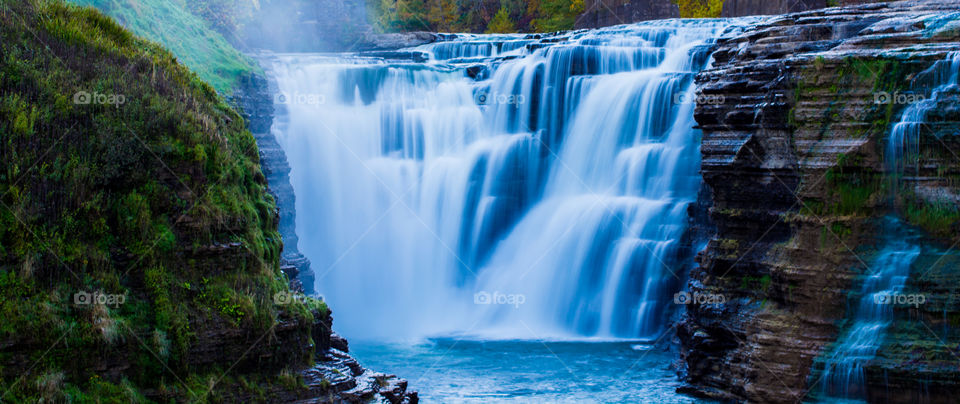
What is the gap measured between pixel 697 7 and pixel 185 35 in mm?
24434

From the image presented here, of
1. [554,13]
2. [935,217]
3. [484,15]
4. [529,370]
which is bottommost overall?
[529,370]

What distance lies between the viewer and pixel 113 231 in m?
9.56

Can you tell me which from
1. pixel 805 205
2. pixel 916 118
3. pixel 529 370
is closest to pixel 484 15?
pixel 529 370

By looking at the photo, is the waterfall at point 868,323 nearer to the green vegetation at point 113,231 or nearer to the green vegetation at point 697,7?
the green vegetation at point 113,231

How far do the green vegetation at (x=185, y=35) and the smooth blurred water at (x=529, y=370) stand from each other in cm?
774

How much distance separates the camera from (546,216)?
64.3 feet

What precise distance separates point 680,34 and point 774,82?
10302 mm

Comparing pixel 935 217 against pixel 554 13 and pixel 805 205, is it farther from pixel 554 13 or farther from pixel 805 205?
pixel 554 13

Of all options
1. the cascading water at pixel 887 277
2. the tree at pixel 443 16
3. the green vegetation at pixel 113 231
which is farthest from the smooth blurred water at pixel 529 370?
the tree at pixel 443 16

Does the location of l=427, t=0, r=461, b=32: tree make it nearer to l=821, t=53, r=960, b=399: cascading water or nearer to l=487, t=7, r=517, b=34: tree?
l=487, t=7, r=517, b=34: tree

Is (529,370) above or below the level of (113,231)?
below

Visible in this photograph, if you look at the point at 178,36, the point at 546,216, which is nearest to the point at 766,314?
the point at 546,216

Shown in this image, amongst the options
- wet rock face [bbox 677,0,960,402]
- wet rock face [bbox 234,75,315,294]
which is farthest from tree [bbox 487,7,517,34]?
wet rock face [bbox 677,0,960,402]

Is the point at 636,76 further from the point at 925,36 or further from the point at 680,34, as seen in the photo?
the point at 925,36
